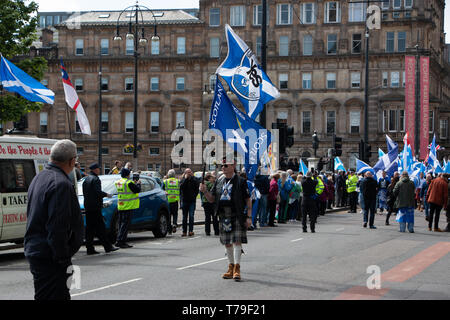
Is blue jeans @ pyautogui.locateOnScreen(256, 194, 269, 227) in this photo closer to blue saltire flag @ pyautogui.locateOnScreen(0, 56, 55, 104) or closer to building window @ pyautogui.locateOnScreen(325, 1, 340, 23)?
blue saltire flag @ pyautogui.locateOnScreen(0, 56, 55, 104)

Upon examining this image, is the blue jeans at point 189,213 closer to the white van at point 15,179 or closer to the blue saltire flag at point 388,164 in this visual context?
the white van at point 15,179

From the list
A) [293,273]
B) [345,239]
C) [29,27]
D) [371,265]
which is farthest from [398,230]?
[29,27]

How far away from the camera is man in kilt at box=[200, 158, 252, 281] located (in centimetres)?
1140

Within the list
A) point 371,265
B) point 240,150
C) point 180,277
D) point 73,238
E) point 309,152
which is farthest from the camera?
point 309,152

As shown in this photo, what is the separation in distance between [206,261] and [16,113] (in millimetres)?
19303

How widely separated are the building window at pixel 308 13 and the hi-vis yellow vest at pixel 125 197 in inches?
2374

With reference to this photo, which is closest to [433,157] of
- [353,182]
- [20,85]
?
[353,182]

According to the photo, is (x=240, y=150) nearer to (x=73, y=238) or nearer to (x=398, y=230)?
(x=398, y=230)

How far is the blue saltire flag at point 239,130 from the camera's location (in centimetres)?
1608

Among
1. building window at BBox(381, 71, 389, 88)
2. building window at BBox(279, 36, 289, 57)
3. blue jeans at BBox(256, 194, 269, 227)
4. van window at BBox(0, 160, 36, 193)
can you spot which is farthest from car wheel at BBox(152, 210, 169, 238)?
building window at BBox(279, 36, 289, 57)

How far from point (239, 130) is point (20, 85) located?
5.52m

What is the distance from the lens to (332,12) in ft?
243

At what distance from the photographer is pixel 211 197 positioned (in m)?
11.6

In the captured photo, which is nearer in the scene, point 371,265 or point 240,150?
point 371,265
